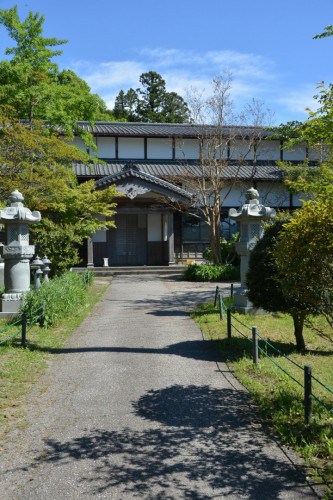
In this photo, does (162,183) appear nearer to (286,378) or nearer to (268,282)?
(268,282)

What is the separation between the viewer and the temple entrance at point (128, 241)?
90.9 ft

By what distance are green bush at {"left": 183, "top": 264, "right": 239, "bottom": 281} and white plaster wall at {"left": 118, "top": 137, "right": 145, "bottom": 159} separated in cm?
1164

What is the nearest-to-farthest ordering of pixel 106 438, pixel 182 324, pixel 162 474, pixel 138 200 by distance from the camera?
pixel 162 474
pixel 106 438
pixel 182 324
pixel 138 200

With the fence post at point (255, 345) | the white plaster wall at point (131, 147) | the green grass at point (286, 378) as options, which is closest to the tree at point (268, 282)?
the green grass at point (286, 378)

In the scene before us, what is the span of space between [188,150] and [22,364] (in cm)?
2508

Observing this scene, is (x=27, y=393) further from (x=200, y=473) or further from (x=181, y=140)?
(x=181, y=140)

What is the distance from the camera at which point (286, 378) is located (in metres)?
7.25

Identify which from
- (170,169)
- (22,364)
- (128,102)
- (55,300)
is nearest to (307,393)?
(22,364)

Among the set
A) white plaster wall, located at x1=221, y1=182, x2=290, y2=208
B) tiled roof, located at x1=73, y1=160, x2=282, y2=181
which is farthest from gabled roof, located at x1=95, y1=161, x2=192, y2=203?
white plaster wall, located at x1=221, y1=182, x2=290, y2=208

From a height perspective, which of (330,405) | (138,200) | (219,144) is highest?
(219,144)

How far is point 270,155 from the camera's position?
3203 centimetres

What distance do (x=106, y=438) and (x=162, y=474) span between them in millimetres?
1011

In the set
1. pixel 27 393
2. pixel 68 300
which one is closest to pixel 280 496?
pixel 27 393

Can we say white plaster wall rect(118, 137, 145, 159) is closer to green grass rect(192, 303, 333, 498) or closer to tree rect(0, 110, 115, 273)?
tree rect(0, 110, 115, 273)
